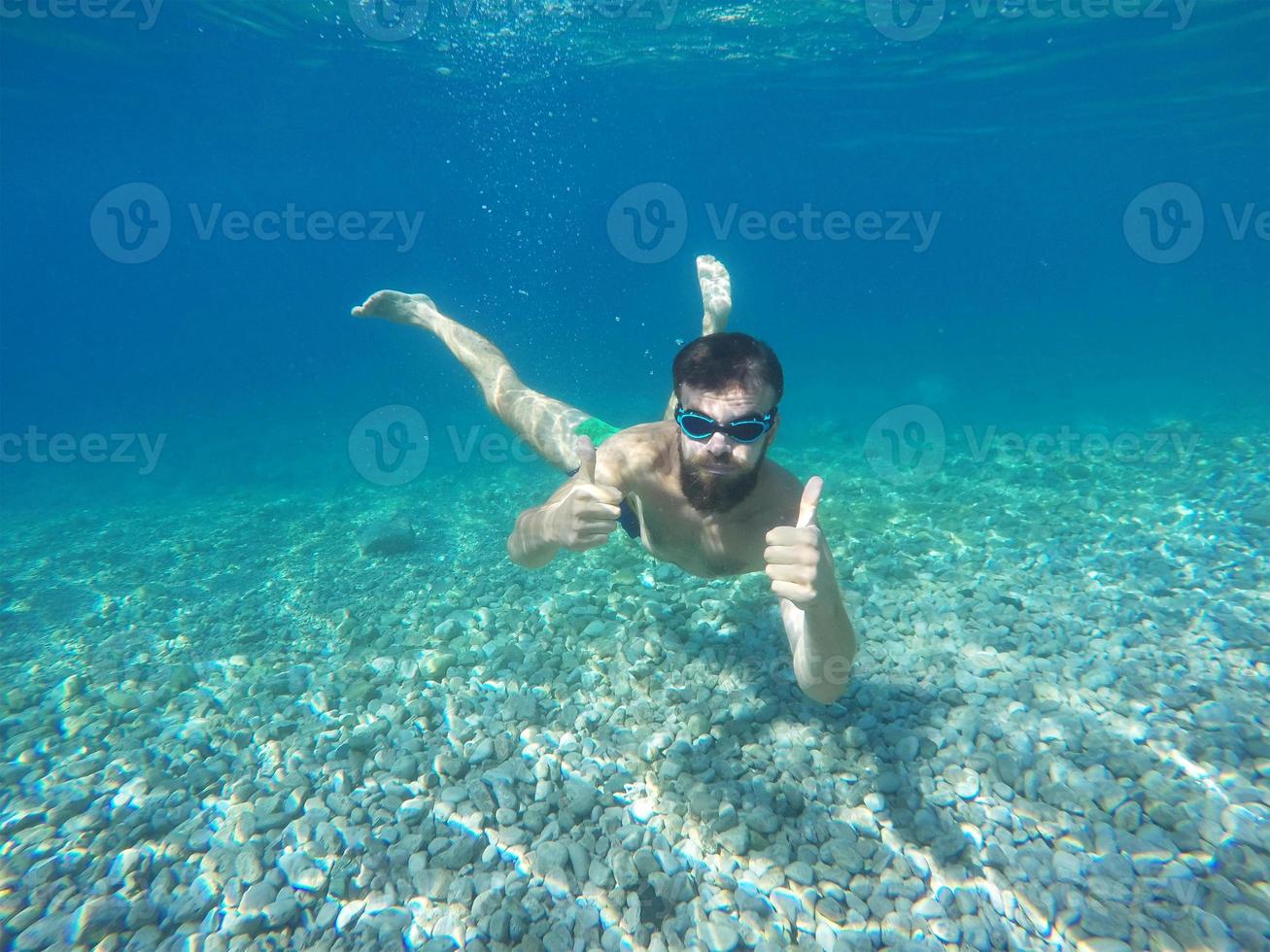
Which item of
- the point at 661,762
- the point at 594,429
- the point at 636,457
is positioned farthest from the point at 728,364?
the point at 594,429

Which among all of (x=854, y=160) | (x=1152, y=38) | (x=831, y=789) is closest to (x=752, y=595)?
(x=831, y=789)

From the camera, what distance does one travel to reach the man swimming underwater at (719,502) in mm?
2945

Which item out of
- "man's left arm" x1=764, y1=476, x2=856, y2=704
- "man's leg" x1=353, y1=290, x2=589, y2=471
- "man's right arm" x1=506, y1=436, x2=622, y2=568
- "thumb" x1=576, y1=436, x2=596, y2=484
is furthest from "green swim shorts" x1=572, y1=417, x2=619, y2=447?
"man's left arm" x1=764, y1=476, x2=856, y2=704

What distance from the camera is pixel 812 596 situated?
8.78ft

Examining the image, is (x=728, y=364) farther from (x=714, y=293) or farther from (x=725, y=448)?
(x=714, y=293)

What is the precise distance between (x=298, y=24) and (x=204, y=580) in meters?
17.6

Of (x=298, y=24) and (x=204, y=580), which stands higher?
(x=298, y=24)

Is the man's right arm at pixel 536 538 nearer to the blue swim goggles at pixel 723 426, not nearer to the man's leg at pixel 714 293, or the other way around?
the blue swim goggles at pixel 723 426

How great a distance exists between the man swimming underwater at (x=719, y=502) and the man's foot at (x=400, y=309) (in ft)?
16.3

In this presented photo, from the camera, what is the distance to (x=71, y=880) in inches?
144

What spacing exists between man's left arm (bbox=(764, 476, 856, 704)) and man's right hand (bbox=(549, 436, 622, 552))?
0.76m

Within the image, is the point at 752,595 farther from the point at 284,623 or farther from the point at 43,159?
the point at 43,159

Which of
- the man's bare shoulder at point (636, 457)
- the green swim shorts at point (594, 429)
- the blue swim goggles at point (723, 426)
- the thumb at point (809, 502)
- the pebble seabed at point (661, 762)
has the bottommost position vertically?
the pebble seabed at point (661, 762)

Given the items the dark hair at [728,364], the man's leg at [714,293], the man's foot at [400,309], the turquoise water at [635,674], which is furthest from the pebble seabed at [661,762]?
the man's foot at [400,309]
